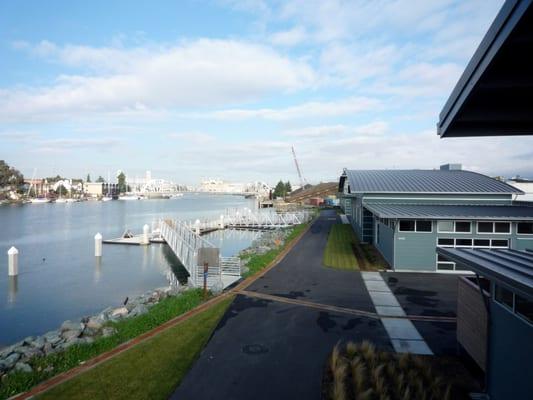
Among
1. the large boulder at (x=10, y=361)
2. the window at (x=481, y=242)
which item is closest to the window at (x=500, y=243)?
the window at (x=481, y=242)

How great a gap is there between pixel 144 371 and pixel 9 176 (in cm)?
15332

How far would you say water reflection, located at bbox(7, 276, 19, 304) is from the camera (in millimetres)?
22734

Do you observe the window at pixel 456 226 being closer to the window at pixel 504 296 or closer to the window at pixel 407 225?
the window at pixel 407 225

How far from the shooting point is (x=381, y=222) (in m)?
27.1

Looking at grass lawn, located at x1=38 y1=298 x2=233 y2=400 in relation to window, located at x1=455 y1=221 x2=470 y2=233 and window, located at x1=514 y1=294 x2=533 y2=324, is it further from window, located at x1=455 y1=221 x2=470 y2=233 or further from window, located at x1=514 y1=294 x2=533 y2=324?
window, located at x1=455 y1=221 x2=470 y2=233

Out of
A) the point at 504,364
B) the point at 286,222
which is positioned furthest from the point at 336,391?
the point at 286,222

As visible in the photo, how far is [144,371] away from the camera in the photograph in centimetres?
938

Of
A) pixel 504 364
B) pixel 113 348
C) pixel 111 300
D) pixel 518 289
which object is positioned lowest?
pixel 111 300

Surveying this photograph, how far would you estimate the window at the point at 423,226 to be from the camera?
21.7 metres

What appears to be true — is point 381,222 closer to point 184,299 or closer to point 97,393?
point 184,299

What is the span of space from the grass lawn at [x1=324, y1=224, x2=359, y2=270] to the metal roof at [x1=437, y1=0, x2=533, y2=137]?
663 inches

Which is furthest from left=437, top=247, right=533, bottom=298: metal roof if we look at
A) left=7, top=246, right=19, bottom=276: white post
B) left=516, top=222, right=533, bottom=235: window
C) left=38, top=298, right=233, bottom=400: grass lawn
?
left=7, top=246, right=19, bottom=276: white post

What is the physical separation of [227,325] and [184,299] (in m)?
3.59

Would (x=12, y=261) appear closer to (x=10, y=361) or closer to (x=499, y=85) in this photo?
(x=10, y=361)
